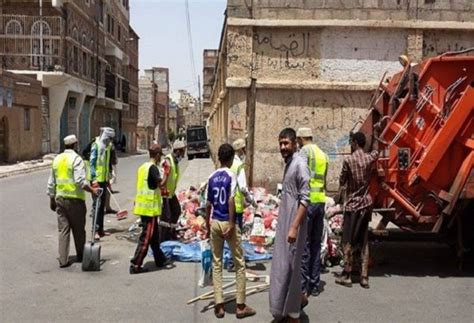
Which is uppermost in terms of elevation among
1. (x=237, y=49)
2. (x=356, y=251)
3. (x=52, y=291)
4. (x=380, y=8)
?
(x=380, y=8)

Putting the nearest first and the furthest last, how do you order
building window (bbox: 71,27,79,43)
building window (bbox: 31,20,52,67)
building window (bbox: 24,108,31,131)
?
1. building window (bbox: 24,108,31,131)
2. building window (bbox: 31,20,52,67)
3. building window (bbox: 71,27,79,43)

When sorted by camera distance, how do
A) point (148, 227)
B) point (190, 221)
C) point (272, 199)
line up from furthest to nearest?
point (272, 199) < point (190, 221) < point (148, 227)

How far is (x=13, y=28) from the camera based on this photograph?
3034 centimetres

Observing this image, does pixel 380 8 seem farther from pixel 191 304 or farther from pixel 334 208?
pixel 191 304

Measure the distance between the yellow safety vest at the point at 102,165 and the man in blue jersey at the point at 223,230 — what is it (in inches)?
187

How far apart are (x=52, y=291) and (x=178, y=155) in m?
2.89

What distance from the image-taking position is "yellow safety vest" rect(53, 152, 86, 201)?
22.2ft

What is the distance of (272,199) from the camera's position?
9.62 metres

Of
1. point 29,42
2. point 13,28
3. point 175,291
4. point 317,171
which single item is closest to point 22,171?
point 29,42

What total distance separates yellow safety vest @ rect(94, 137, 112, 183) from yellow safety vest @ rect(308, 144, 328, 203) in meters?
4.67

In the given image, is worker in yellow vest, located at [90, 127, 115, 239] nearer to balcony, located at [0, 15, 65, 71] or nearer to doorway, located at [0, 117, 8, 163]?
doorway, located at [0, 117, 8, 163]

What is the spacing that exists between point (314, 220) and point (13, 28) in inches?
1155

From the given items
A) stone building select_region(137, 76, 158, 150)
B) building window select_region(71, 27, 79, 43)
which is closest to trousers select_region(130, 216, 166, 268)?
building window select_region(71, 27, 79, 43)

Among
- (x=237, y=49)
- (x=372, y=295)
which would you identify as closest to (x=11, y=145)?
(x=237, y=49)
